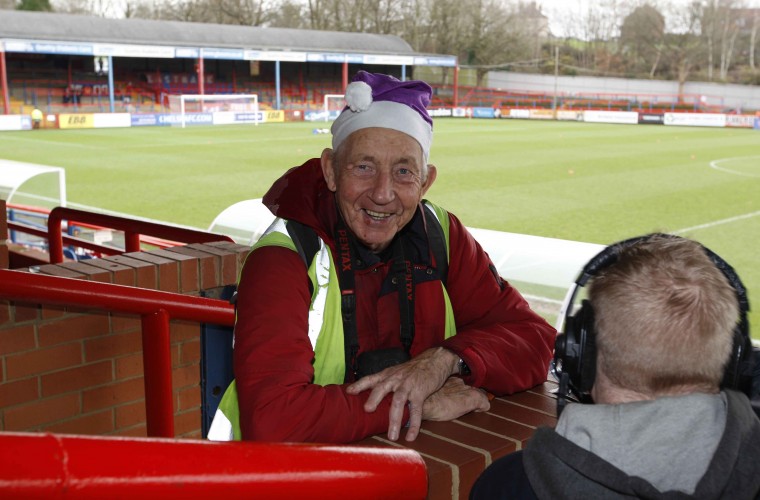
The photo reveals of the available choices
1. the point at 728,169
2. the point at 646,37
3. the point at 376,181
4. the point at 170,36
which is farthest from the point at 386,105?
the point at 646,37

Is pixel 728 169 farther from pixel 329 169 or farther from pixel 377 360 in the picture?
pixel 377 360

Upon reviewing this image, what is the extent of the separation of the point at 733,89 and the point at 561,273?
58778 mm

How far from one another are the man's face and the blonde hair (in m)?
1.09

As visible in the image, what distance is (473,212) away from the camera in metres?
15.8

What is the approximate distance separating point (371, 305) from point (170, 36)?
49.1m

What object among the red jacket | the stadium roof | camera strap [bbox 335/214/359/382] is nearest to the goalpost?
the stadium roof

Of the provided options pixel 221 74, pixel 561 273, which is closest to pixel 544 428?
pixel 561 273

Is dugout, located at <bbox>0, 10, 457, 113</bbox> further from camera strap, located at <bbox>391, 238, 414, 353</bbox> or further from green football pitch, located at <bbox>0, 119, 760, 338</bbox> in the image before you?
camera strap, located at <bbox>391, 238, 414, 353</bbox>

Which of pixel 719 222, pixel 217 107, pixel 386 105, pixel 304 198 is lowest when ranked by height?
pixel 719 222

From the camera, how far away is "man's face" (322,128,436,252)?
225cm

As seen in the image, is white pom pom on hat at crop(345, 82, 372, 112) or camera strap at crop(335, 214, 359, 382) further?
white pom pom on hat at crop(345, 82, 372, 112)

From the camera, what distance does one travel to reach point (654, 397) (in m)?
1.17

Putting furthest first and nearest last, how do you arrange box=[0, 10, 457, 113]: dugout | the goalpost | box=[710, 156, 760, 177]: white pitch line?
box=[0, 10, 457, 113]: dugout
the goalpost
box=[710, 156, 760, 177]: white pitch line

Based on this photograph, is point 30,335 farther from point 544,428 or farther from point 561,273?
point 561,273
